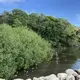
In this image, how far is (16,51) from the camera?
118 feet

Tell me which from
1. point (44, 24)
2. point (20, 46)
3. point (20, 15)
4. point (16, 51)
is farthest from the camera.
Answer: point (44, 24)

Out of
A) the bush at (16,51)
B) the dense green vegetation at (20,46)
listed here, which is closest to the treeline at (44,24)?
the dense green vegetation at (20,46)

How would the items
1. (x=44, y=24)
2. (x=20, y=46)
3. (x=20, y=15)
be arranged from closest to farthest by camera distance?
(x=20, y=46)
(x=20, y=15)
(x=44, y=24)

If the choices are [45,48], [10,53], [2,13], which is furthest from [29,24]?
[10,53]

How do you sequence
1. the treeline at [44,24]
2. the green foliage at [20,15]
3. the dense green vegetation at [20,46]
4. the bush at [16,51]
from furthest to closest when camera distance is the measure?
the treeline at [44,24], the green foliage at [20,15], the dense green vegetation at [20,46], the bush at [16,51]

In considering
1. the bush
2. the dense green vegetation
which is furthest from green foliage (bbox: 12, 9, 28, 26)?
the bush

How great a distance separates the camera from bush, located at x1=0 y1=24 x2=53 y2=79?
109ft

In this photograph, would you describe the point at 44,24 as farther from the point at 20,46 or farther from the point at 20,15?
the point at 20,46

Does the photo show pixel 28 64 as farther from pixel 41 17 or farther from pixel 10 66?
pixel 41 17

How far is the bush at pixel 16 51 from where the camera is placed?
109ft

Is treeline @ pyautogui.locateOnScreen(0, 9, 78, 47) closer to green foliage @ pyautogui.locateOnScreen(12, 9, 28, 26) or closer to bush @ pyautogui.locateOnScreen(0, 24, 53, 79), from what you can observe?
green foliage @ pyautogui.locateOnScreen(12, 9, 28, 26)

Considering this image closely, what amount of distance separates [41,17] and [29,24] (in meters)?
8.93

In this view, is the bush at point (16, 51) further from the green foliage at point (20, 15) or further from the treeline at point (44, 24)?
the treeline at point (44, 24)

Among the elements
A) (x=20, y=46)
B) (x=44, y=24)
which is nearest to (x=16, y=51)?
(x=20, y=46)
